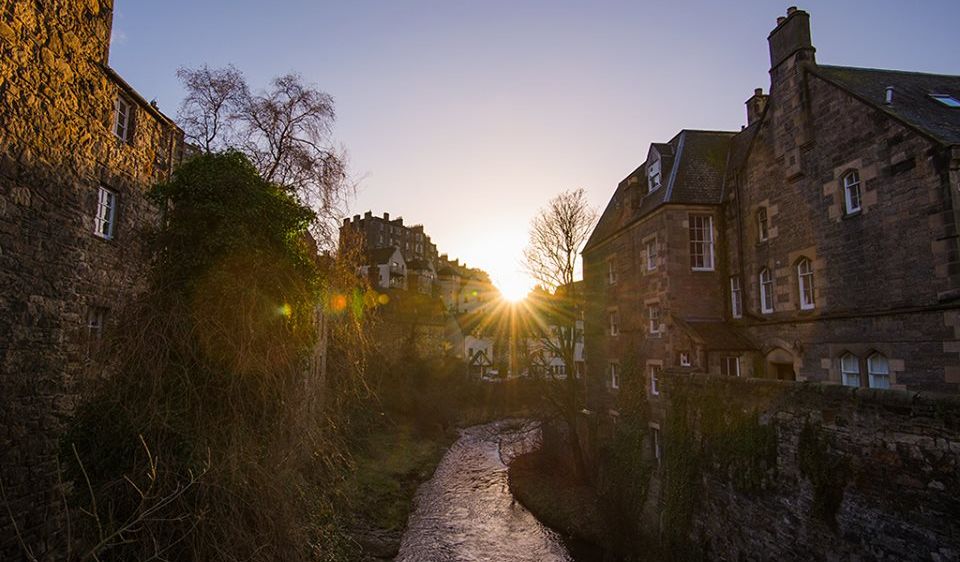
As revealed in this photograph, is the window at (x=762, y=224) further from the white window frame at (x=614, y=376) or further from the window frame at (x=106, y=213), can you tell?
the window frame at (x=106, y=213)

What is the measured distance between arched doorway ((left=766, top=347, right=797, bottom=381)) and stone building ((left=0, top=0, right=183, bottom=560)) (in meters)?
17.6

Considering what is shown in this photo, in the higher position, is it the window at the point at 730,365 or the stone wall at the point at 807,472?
the window at the point at 730,365

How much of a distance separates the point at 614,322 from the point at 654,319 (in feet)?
13.0

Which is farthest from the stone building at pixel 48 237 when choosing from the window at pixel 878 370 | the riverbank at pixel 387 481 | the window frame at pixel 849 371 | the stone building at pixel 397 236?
the stone building at pixel 397 236

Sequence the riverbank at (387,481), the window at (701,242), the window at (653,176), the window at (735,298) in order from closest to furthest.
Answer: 1. the riverbank at (387,481)
2. the window at (735,298)
3. the window at (701,242)
4. the window at (653,176)

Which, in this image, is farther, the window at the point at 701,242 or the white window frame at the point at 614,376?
the white window frame at the point at 614,376

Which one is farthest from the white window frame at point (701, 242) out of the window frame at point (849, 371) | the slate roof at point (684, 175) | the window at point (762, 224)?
the window frame at point (849, 371)

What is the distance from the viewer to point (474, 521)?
67.5 ft

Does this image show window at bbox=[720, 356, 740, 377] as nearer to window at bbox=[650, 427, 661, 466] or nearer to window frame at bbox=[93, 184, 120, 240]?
window at bbox=[650, 427, 661, 466]

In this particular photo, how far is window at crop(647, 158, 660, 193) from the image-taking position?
2189 cm

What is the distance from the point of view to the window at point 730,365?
17.9 m

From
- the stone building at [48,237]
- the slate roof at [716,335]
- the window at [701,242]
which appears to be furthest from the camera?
the window at [701,242]

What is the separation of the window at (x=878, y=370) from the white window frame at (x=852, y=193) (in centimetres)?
396

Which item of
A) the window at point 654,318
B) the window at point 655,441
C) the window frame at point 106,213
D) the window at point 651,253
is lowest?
the window at point 655,441
